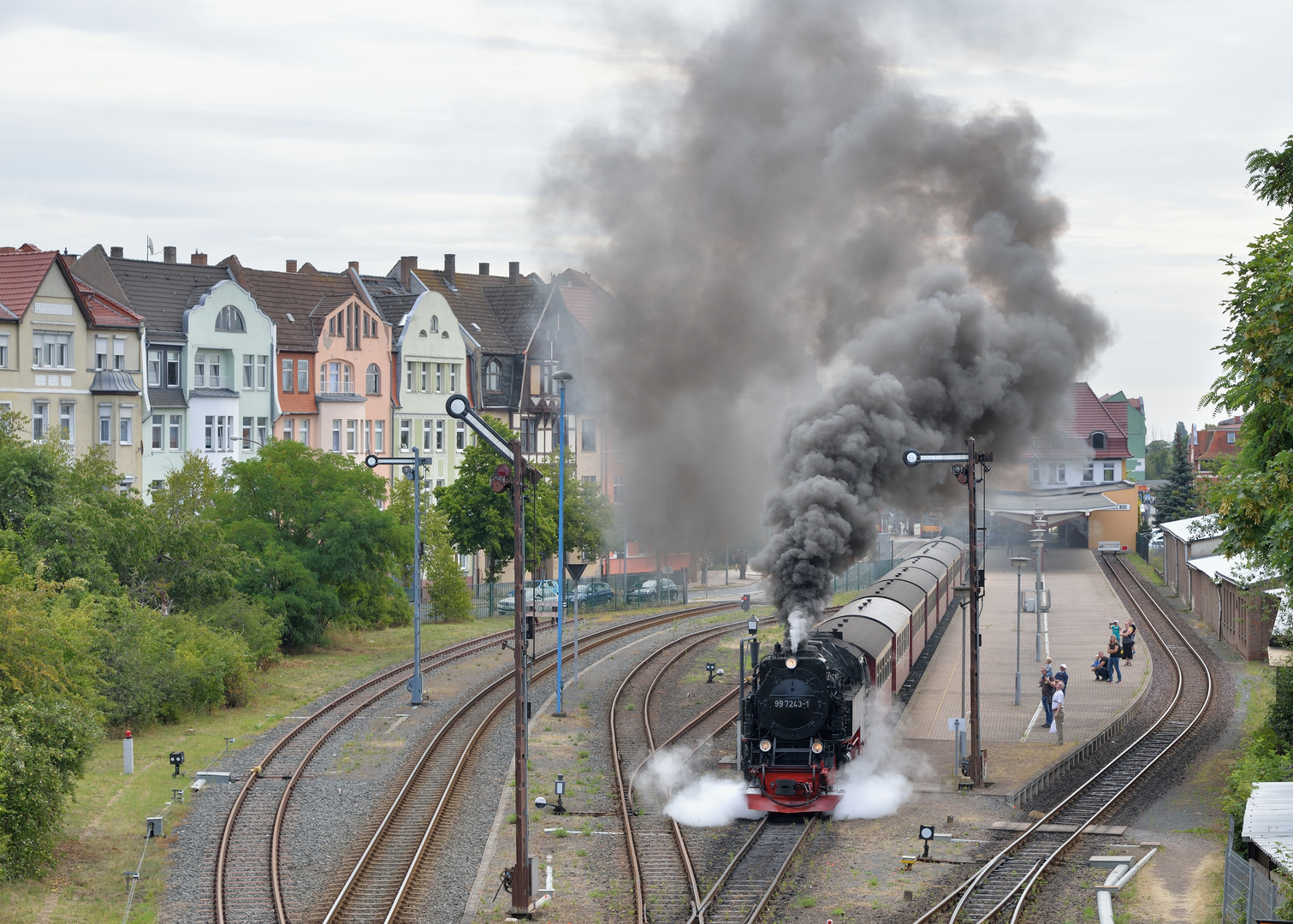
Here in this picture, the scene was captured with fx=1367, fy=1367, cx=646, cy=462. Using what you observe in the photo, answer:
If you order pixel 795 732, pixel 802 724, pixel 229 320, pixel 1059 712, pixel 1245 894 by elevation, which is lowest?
pixel 1245 894

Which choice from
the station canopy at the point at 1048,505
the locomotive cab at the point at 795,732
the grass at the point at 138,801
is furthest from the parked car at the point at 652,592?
the locomotive cab at the point at 795,732

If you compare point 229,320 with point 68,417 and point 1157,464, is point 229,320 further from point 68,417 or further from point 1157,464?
point 1157,464

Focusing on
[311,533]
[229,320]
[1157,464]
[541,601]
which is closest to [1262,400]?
[311,533]

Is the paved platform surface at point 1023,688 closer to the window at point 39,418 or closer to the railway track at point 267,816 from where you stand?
the railway track at point 267,816

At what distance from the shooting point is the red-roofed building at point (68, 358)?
41.8 m

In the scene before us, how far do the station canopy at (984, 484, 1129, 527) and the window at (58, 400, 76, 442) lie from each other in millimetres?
39775

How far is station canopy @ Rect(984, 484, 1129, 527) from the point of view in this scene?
67.1 m

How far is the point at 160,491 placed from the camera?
36156 millimetres

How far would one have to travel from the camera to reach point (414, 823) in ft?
68.6

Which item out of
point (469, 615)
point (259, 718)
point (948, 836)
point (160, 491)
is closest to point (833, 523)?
point (948, 836)

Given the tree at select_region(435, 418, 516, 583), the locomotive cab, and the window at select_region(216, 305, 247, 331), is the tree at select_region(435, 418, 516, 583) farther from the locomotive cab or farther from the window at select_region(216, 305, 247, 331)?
the locomotive cab

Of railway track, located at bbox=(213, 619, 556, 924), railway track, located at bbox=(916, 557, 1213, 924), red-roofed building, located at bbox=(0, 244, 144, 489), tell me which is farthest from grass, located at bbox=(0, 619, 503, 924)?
red-roofed building, located at bbox=(0, 244, 144, 489)

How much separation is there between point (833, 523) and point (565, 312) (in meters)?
43.1

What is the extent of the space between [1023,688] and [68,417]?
30351 mm
